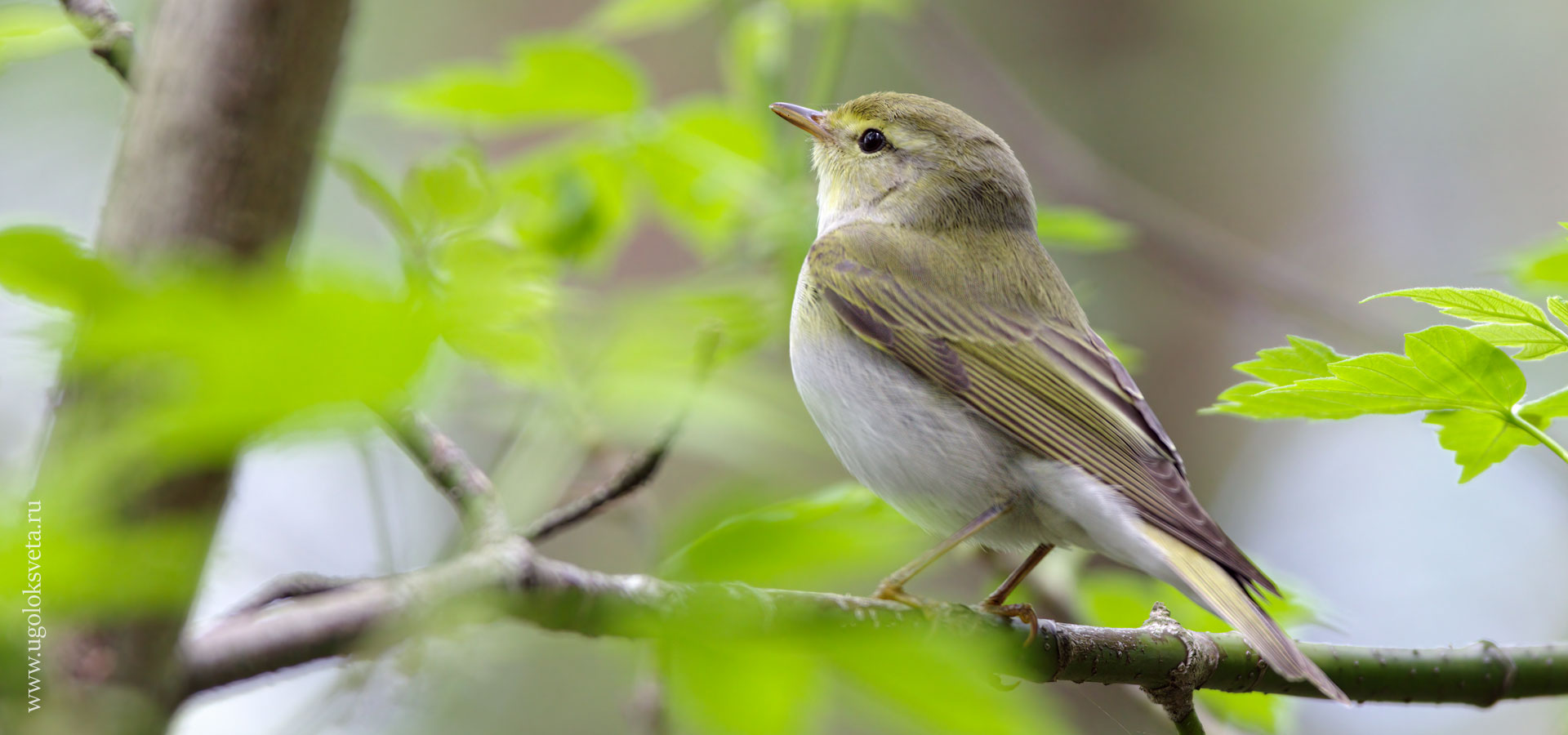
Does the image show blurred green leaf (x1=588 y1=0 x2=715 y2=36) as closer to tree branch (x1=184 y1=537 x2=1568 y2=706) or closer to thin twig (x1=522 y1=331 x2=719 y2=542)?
thin twig (x1=522 y1=331 x2=719 y2=542)

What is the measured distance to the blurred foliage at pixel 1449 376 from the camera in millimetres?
1543

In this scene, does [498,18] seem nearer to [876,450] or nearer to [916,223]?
[916,223]

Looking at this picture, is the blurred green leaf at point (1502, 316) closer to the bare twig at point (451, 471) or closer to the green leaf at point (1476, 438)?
the green leaf at point (1476, 438)

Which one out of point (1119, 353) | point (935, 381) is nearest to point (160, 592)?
point (935, 381)

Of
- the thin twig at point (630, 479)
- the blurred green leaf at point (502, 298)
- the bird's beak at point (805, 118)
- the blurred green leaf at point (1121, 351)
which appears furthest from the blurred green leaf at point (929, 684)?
the bird's beak at point (805, 118)

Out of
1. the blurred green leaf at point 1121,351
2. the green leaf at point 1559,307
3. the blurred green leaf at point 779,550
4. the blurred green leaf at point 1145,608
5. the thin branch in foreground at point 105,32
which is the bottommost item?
the blurred green leaf at point 1145,608

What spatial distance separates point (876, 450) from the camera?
263cm

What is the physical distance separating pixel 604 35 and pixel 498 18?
14.4 feet

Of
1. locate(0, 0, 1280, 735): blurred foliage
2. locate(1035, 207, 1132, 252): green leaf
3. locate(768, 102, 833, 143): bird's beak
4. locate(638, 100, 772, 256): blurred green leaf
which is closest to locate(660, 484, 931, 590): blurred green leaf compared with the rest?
locate(0, 0, 1280, 735): blurred foliage

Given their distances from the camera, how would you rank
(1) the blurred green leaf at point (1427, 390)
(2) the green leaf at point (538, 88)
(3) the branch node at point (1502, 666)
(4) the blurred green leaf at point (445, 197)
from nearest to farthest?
1. (1) the blurred green leaf at point (1427, 390)
2. (4) the blurred green leaf at point (445, 197)
3. (3) the branch node at point (1502, 666)
4. (2) the green leaf at point (538, 88)

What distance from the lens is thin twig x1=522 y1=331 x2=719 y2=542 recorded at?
1469 mm

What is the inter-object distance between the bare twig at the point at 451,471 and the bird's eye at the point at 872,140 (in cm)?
247

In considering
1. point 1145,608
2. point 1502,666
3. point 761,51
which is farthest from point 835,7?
point 1502,666

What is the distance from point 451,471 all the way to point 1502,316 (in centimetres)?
145
